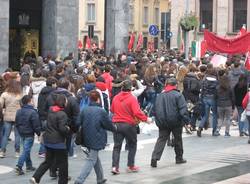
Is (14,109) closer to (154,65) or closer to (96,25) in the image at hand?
(154,65)

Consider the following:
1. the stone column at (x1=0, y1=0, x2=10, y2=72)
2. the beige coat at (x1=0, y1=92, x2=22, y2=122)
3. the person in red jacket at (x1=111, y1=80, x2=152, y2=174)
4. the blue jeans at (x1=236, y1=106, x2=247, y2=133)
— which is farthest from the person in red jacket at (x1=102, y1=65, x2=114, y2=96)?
the person in red jacket at (x1=111, y1=80, x2=152, y2=174)

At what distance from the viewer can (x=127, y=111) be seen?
1271cm

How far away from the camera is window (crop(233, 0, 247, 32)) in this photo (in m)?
55.1

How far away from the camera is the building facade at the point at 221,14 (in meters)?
55.0

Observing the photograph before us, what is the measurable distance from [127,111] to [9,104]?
2955 mm

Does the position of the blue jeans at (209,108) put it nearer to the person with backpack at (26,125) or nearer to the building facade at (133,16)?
the person with backpack at (26,125)

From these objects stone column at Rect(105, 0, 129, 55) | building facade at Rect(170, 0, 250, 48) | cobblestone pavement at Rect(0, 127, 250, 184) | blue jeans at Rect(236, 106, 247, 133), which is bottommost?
cobblestone pavement at Rect(0, 127, 250, 184)

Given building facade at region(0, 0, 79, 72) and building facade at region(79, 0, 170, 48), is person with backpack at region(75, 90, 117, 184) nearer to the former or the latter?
building facade at region(0, 0, 79, 72)

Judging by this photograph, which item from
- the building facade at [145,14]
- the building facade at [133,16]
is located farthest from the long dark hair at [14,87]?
the building facade at [145,14]

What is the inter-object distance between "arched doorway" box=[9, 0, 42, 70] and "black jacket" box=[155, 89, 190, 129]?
14.4 m

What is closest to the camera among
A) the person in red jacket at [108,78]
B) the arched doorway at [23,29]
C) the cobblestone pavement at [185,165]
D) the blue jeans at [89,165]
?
the blue jeans at [89,165]

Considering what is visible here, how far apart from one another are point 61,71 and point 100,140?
627 centimetres

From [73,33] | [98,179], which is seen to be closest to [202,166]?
[98,179]

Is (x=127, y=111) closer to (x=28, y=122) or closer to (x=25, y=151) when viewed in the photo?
(x=28, y=122)
